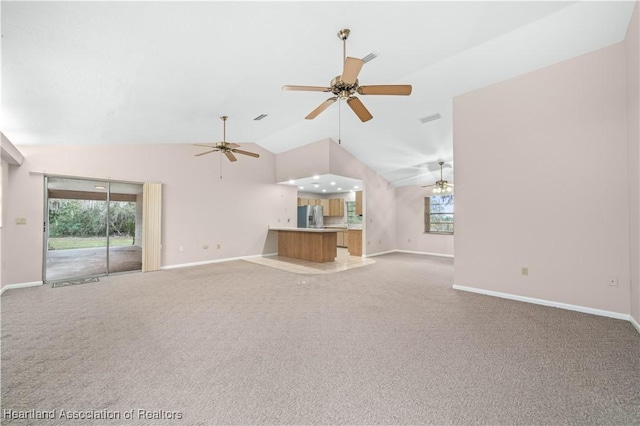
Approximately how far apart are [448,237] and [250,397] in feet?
27.4

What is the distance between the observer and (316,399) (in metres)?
1.79

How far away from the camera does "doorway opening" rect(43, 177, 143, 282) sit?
533 cm

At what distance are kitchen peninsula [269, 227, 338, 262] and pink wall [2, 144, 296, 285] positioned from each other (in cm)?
61

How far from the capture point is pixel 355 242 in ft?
27.8

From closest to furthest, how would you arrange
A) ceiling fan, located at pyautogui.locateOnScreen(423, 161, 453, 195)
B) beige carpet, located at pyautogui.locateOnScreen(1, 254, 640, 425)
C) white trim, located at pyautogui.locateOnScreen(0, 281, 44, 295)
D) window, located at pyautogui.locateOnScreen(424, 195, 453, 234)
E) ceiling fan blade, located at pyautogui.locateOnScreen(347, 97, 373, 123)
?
beige carpet, located at pyautogui.locateOnScreen(1, 254, 640, 425) < ceiling fan blade, located at pyautogui.locateOnScreen(347, 97, 373, 123) < white trim, located at pyautogui.locateOnScreen(0, 281, 44, 295) < ceiling fan, located at pyautogui.locateOnScreen(423, 161, 453, 195) < window, located at pyautogui.locateOnScreen(424, 195, 453, 234)

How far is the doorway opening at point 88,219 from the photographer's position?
5.33m

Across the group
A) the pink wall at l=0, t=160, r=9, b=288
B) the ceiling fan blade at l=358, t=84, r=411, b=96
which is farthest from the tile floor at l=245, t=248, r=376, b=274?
the pink wall at l=0, t=160, r=9, b=288

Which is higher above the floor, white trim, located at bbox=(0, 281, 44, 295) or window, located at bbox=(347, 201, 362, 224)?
window, located at bbox=(347, 201, 362, 224)

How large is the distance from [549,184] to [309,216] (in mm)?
7279

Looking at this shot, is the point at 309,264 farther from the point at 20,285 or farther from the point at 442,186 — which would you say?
the point at 20,285

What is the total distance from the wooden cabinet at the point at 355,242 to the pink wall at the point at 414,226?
2.15 m

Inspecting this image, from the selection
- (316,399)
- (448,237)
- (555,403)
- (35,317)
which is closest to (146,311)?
(35,317)

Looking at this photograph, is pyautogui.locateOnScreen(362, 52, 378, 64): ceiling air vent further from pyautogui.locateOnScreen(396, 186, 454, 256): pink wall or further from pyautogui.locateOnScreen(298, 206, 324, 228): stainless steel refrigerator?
pyautogui.locateOnScreen(298, 206, 324, 228): stainless steel refrigerator

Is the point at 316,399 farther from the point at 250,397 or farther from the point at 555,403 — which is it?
the point at 555,403
